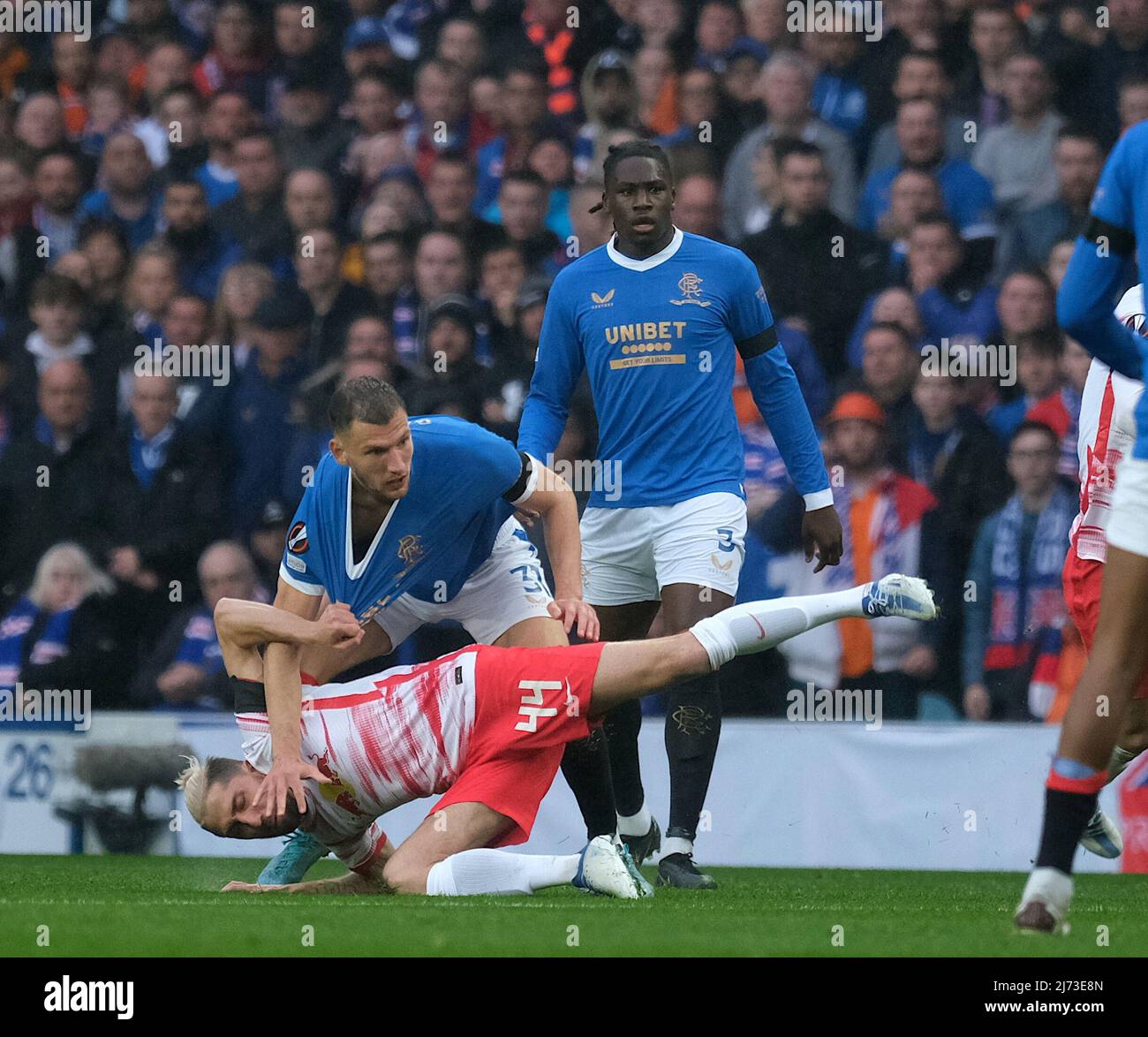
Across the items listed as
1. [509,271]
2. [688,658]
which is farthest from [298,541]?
[509,271]

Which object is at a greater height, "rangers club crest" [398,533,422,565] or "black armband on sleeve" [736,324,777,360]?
"black armband on sleeve" [736,324,777,360]

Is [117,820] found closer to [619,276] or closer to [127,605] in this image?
[127,605]

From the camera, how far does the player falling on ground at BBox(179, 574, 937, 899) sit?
636cm

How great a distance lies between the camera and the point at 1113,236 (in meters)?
4.90

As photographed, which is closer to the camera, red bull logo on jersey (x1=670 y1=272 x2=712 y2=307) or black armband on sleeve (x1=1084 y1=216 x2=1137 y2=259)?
black armband on sleeve (x1=1084 y1=216 x2=1137 y2=259)

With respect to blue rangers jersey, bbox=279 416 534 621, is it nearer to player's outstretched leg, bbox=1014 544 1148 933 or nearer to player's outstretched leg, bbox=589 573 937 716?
player's outstretched leg, bbox=589 573 937 716

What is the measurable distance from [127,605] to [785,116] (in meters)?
4.40

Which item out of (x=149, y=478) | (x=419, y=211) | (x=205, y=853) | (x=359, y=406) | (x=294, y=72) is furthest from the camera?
(x=294, y=72)

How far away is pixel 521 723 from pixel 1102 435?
7.44ft

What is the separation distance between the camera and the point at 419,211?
36.8 ft

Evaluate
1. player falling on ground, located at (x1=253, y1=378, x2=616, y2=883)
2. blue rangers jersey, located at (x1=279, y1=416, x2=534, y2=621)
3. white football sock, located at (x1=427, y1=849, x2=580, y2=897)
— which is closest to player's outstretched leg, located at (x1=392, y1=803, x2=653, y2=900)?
white football sock, located at (x1=427, y1=849, x2=580, y2=897)

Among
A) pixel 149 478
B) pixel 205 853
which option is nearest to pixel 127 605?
pixel 149 478

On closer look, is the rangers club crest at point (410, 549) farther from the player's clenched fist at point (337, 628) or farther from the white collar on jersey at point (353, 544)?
the player's clenched fist at point (337, 628)

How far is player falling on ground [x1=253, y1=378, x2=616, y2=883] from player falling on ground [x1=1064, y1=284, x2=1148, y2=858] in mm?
1813
